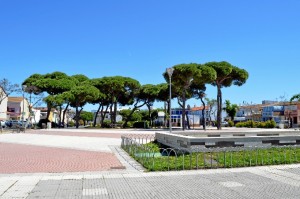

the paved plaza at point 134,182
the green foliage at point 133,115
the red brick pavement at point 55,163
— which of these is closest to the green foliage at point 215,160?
the paved plaza at point 134,182

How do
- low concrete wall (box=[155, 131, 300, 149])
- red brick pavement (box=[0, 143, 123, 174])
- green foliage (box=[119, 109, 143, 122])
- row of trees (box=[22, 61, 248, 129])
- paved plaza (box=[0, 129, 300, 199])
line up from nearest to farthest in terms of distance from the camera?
1. paved plaza (box=[0, 129, 300, 199])
2. red brick pavement (box=[0, 143, 123, 174])
3. low concrete wall (box=[155, 131, 300, 149])
4. row of trees (box=[22, 61, 248, 129])
5. green foliage (box=[119, 109, 143, 122])

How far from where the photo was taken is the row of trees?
40750 mm

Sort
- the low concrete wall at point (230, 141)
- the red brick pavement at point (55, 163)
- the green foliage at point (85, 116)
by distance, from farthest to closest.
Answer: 1. the green foliage at point (85, 116)
2. the low concrete wall at point (230, 141)
3. the red brick pavement at point (55, 163)

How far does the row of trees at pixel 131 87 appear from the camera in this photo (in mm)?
40750

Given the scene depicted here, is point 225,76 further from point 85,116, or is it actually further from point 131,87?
point 85,116

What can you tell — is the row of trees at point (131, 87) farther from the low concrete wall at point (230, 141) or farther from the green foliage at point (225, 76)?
the low concrete wall at point (230, 141)

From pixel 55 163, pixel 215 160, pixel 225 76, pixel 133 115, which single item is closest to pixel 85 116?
pixel 133 115

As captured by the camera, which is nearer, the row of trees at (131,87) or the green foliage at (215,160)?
the green foliage at (215,160)

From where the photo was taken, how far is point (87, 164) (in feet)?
39.7

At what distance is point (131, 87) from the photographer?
55188 mm

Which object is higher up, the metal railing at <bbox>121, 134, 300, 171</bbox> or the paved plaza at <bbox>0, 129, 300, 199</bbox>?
the metal railing at <bbox>121, 134, 300, 171</bbox>

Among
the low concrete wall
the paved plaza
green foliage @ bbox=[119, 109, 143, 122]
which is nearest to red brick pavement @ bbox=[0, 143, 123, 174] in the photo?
the paved plaza

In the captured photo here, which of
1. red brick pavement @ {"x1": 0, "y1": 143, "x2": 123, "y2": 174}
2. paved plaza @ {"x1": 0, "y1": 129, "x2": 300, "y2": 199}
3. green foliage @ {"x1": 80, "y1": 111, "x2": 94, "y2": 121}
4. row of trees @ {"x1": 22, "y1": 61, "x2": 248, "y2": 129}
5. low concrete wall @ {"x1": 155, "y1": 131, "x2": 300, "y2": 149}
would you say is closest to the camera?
paved plaza @ {"x1": 0, "y1": 129, "x2": 300, "y2": 199}

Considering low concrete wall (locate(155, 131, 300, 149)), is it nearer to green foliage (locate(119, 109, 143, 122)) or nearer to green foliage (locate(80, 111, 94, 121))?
green foliage (locate(119, 109, 143, 122))
